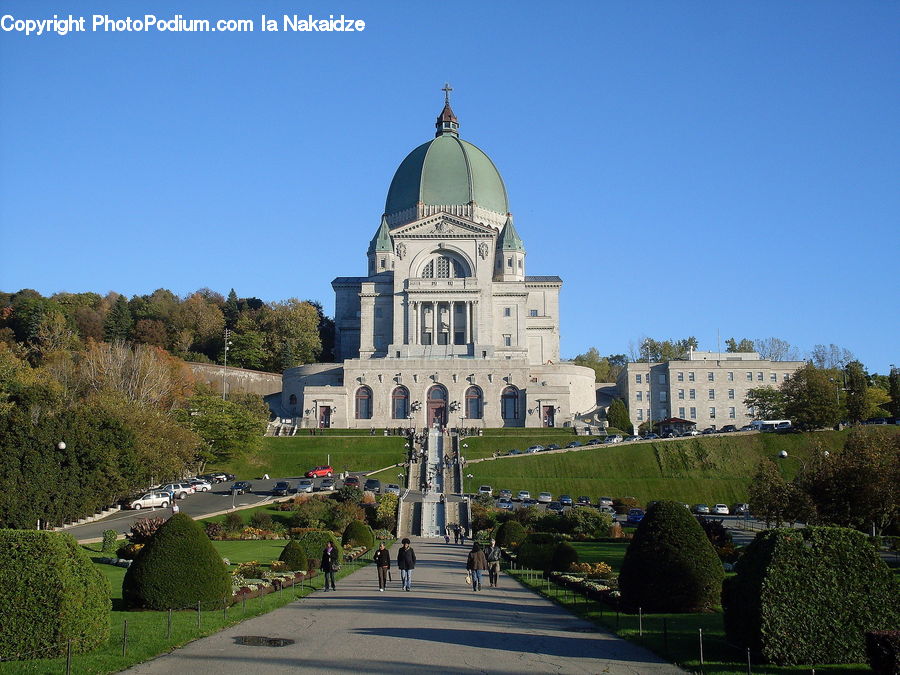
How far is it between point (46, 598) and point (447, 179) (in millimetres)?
92037

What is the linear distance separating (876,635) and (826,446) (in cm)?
6468

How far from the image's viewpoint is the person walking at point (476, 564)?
2667 cm

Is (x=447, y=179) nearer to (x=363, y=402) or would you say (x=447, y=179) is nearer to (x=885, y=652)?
(x=363, y=402)

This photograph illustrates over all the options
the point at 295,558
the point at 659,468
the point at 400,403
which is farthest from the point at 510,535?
the point at 400,403

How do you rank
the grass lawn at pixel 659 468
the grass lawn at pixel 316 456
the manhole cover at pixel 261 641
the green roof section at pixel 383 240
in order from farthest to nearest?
the green roof section at pixel 383 240, the grass lawn at pixel 316 456, the grass lawn at pixel 659 468, the manhole cover at pixel 261 641

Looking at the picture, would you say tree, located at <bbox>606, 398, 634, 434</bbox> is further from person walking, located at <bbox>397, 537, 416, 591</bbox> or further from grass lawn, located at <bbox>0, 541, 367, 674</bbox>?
grass lawn, located at <bbox>0, 541, 367, 674</bbox>

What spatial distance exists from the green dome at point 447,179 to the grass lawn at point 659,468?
3536 centimetres

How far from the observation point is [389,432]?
83.8m

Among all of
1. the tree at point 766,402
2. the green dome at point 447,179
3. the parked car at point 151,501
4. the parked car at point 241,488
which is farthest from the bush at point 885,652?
the green dome at point 447,179

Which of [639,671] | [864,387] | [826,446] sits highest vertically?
[864,387]

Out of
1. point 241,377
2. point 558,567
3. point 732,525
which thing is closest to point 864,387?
point 732,525

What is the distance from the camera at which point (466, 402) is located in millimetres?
88812

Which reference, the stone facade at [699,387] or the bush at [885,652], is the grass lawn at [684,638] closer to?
the bush at [885,652]

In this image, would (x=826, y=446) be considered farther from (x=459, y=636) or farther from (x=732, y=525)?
(x=459, y=636)
